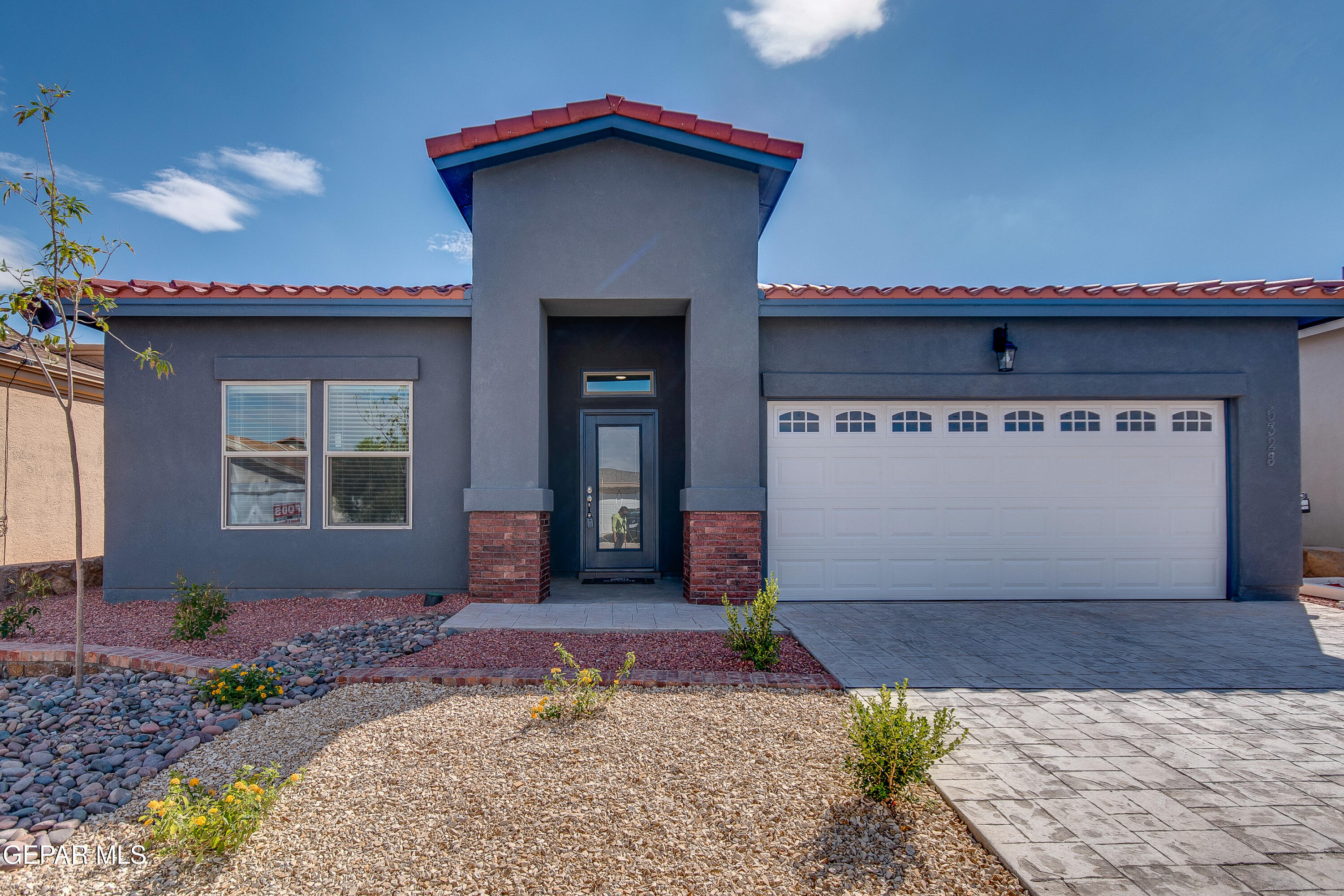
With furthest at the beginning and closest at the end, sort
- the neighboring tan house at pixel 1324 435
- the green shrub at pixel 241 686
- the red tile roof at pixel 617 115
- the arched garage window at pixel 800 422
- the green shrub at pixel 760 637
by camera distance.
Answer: the neighboring tan house at pixel 1324 435, the arched garage window at pixel 800 422, the red tile roof at pixel 617 115, the green shrub at pixel 760 637, the green shrub at pixel 241 686

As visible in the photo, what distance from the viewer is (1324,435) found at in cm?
1041

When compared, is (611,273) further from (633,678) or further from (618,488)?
(633,678)

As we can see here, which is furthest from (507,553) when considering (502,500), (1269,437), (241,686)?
(1269,437)

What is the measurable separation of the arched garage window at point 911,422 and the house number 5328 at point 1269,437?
3879 millimetres

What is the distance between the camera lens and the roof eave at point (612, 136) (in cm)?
682

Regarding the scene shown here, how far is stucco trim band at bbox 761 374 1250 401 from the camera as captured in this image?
23.5ft

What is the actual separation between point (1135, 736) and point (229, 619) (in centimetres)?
762

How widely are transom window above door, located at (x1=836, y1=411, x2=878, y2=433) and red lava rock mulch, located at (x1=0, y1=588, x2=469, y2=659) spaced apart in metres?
4.75

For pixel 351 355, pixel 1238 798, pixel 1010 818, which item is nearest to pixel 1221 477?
pixel 1238 798

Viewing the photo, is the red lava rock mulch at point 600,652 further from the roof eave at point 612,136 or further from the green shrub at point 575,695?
the roof eave at point 612,136

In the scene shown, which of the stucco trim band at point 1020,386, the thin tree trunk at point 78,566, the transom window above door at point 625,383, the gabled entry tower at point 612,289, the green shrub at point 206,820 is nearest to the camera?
the green shrub at point 206,820

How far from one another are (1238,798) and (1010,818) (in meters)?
1.14

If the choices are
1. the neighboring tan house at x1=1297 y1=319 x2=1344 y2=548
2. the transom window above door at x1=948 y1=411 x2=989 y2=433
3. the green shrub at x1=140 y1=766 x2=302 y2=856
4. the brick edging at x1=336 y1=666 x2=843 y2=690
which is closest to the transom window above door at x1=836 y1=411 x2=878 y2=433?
the transom window above door at x1=948 y1=411 x2=989 y2=433

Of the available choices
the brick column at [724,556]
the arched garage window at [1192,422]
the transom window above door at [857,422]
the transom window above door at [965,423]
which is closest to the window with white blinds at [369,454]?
the brick column at [724,556]
